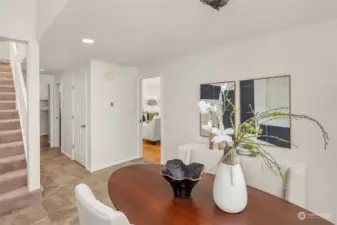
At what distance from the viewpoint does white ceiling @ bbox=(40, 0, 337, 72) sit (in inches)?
65.9

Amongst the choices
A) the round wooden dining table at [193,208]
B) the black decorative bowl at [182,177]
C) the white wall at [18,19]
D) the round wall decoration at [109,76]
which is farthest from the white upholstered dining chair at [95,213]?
the round wall decoration at [109,76]

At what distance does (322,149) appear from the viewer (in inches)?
81.5

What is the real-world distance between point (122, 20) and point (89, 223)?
5.69ft

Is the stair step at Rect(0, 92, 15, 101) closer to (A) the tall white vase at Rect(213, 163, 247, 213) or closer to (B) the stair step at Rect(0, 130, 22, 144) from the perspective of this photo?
(B) the stair step at Rect(0, 130, 22, 144)

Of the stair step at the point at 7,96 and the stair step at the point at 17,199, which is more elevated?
the stair step at the point at 7,96

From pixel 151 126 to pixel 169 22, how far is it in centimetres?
439

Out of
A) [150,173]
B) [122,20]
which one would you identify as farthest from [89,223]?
[122,20]

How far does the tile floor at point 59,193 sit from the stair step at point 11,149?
622mm

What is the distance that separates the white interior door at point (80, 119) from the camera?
13.1 ft

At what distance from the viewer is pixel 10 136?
3.25 meters

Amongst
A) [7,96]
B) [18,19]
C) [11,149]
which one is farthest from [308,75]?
[7,96]

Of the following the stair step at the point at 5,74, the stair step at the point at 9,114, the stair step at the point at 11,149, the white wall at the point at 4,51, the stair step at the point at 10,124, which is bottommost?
the stair step at the point at 11,149

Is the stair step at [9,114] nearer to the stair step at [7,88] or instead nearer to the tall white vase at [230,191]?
the stair step at [7,88]

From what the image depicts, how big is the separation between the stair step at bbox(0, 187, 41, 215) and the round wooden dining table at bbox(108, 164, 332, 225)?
1836 millimetres
